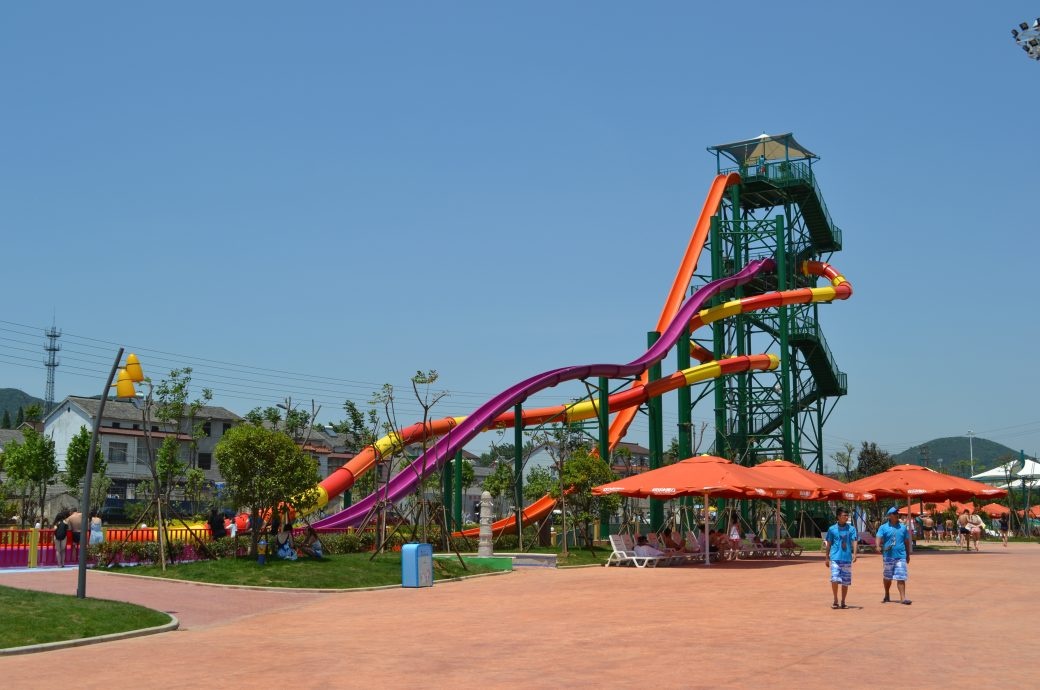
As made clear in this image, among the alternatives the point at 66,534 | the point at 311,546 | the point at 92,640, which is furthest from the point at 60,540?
the point at 92,640

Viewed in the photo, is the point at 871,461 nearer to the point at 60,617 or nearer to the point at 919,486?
the point at 919,486

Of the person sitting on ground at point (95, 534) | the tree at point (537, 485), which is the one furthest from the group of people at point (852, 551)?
the tree at point (537, 485)

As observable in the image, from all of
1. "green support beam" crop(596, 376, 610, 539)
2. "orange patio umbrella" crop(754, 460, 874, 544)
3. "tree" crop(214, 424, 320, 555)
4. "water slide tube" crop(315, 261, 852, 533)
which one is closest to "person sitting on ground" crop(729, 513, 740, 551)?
"orange patio umbrella" crop(754, 460, 874, 544)

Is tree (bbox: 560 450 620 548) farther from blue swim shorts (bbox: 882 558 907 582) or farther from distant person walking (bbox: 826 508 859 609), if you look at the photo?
distant person walking (bbox: 826 508 859 609)

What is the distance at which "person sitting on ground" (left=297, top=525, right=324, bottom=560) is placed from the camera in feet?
87.9

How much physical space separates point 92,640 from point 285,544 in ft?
37.9

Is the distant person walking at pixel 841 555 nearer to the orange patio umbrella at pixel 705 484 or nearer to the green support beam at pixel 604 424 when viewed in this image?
the orange patio umbrella at pixel 705 484

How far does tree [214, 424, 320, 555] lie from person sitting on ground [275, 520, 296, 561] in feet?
1.90

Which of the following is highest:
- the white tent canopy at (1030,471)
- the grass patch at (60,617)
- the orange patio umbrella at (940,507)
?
the white tent canopy at (1030,471)

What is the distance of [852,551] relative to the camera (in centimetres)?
1808

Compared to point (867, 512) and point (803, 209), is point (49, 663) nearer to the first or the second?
point (803, 209)

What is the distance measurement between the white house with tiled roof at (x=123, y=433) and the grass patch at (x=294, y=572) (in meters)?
47.5

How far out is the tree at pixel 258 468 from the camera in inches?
1005

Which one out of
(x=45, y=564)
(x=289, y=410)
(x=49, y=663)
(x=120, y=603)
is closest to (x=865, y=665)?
(x=49, y=663)
